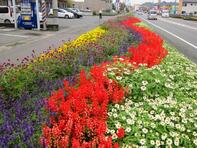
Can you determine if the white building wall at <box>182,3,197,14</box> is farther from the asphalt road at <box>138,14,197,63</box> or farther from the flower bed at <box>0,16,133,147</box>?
the flower bed at <box>0,16,133,147</box>

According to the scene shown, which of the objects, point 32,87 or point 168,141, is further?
point 32,87

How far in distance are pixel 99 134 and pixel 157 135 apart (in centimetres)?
77

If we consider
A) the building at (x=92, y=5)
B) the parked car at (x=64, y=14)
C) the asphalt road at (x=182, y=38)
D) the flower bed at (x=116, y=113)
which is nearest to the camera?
the flower bed at (x=116, y=113)

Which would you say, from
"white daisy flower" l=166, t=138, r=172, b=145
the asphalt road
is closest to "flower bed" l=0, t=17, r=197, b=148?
"white daisy flower" l=166, t=138, r=172, b=145

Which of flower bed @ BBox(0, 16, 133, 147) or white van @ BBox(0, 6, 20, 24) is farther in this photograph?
white van @ BBox(0, 6, 20, 24)

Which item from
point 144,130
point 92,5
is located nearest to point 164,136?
point 144,130

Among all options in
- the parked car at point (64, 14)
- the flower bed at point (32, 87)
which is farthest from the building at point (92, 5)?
the flower bed at point (32, 87)

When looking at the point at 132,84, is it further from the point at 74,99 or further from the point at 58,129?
the point at 58,129

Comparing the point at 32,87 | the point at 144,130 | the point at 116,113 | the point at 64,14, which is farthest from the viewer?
the point at 64,14

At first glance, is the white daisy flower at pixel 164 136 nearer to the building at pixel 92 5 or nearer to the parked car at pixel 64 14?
the parked car at pixel 64 14

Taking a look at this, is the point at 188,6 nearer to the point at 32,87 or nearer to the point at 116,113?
the point at 32,87

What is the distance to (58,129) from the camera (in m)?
3.30

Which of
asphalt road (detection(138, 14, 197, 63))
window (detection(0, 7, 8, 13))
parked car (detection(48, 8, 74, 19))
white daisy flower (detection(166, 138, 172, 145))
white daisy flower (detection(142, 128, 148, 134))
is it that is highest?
window (detection(0, 7, 8, 13))

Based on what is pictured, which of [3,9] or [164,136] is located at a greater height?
[3,9]
